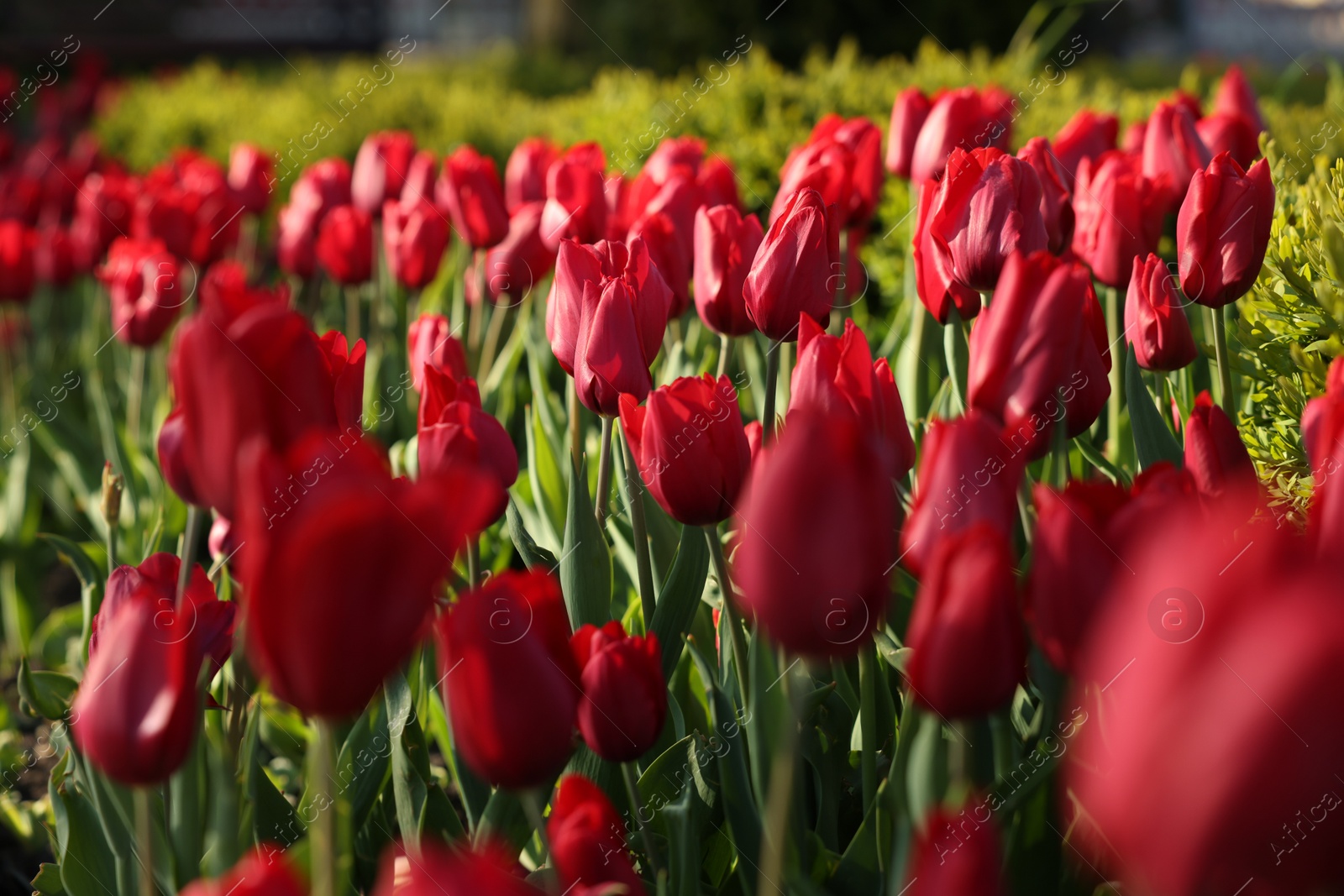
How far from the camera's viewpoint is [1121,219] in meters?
1.60

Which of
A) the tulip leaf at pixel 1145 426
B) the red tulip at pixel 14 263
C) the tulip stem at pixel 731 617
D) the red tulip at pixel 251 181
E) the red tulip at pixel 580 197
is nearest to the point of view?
the tulip stem at pixel 731 617

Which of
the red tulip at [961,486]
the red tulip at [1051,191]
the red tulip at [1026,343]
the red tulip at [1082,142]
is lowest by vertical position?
the red tulip at [1082,142]

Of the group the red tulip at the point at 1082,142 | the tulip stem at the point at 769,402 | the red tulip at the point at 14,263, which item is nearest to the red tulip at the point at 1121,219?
the red tulip at the point at 1082,142

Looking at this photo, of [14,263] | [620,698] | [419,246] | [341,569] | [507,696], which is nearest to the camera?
[341,569]

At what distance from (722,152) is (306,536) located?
2913mm

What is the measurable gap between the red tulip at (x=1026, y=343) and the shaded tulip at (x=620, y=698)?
36 cm

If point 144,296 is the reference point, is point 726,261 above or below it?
below

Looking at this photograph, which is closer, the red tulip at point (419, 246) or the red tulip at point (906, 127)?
the red tulip at point (906, 127)


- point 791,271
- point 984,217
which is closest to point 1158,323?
point 984,217

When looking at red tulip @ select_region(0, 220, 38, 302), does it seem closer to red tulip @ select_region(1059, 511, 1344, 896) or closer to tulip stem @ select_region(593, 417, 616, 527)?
tulip stem @ select_region(593, 417, 616, 527)

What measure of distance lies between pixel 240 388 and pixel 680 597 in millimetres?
620

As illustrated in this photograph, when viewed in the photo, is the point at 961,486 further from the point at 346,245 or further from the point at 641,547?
the point at 346,245

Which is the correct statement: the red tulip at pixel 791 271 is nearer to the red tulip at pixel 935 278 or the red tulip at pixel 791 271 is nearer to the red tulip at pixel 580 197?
the red tulip at pixel 935 278

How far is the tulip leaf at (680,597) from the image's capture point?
129 cm
